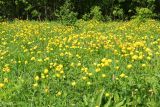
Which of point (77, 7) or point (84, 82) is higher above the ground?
point (84, 82)

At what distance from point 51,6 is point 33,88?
33322 mm

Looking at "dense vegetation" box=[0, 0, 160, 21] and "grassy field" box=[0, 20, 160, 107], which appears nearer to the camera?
"grassy field" box=[0, 20, 160, 107]

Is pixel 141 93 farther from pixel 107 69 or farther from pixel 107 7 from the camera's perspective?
pixel 107 7

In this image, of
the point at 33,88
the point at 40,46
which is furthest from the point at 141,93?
the point at 40,46

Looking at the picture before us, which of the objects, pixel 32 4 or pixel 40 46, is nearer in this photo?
pixel 40 46

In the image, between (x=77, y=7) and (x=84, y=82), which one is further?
(x=77, y=7)

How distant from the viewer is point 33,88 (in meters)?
5.38

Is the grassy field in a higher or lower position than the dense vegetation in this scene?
higher

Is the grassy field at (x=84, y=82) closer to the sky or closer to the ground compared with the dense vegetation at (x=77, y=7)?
closer to the sky

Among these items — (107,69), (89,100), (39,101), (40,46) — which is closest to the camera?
(89,100)

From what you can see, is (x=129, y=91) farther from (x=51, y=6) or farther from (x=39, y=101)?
(x=51, y=6)

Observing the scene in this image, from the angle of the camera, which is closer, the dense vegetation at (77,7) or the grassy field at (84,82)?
the grassy field at (84,82)

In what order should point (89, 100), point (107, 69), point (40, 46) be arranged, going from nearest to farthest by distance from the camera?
Result: point (89, 100) → point (107, 69) → point (40, 46)

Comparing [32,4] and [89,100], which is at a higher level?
[89,100]
